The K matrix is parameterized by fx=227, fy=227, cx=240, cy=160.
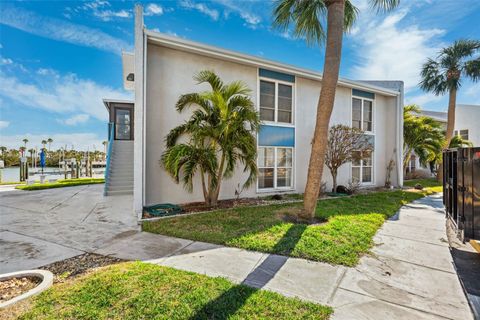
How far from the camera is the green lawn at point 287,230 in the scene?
440 centimetres

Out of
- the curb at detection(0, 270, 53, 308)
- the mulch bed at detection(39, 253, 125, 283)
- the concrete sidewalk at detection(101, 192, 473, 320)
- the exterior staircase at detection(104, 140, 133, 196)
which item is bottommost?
the concrete sidewalk at detection(101, 192, 473, 320)

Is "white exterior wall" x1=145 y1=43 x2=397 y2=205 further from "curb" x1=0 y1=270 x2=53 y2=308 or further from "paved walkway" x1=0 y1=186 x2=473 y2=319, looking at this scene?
"curb" x1=0 y1=270 x2=53 y2=308

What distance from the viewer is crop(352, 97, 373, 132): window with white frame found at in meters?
12.9

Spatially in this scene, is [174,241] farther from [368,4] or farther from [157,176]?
[368,4]

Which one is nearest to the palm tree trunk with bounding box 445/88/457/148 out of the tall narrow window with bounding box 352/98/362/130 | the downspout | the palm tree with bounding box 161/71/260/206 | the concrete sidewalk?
the downspout

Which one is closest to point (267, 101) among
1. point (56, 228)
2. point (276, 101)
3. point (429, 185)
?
point (276, 101)

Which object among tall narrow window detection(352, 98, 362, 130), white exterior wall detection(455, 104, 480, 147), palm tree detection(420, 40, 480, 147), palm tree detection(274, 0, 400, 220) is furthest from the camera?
white exterior wall detection(455, 104, 480, 147)

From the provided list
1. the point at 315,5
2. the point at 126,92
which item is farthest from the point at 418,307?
the point at 126,92

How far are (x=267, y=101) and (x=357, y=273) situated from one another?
805cm

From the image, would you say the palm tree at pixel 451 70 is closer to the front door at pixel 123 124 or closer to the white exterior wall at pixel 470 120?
the white exterior wall at pixel 470 120

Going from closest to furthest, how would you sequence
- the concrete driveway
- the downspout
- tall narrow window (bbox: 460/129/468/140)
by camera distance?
the concrete driveway
the downspout
tall narrow window (bbox: 460/129/468/140)

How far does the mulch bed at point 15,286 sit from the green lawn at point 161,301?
1.20ft

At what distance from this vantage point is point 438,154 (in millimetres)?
15414

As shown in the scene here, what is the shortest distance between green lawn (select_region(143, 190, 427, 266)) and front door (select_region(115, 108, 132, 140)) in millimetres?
12339
